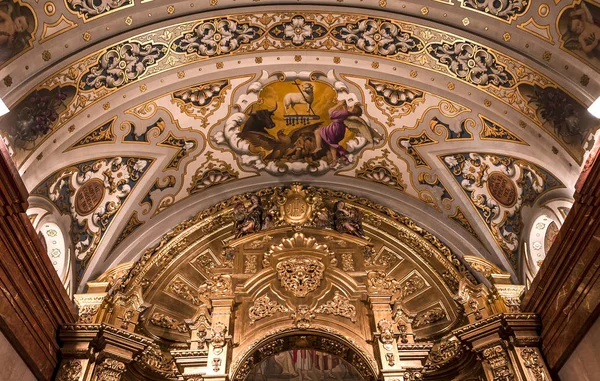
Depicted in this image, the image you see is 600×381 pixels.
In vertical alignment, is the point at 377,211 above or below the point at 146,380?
above

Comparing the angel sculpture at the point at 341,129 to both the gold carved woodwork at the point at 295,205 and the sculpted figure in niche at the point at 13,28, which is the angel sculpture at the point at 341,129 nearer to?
the gold carved woodwork at the point at 295,205

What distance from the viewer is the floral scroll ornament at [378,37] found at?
992cm

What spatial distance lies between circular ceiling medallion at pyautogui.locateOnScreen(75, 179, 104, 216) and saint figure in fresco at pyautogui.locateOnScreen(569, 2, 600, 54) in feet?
28.7

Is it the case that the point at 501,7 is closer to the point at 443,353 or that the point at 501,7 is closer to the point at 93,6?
the point at 443,353

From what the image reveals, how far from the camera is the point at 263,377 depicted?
53.2ft

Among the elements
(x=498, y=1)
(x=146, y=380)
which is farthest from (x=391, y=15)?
(x=146, y=380)

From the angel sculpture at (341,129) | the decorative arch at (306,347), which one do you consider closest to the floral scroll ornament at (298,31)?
the angel sculpture at (341,129)

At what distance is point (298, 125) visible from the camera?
1148 centimetres

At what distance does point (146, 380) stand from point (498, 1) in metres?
8.81

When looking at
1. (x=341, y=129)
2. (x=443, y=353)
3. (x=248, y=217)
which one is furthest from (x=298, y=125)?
(x=443, y=353)

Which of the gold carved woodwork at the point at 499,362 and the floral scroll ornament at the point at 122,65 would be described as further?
the floral scroll ornament at the point at 122,65

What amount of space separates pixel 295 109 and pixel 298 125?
15.5 inches

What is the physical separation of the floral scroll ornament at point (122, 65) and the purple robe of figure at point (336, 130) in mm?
3627

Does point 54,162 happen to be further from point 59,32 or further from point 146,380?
point 146,380
